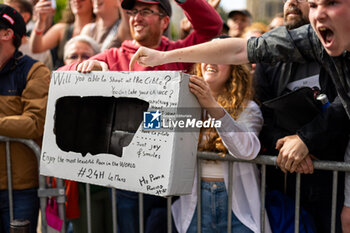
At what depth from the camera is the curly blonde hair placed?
2367 mm

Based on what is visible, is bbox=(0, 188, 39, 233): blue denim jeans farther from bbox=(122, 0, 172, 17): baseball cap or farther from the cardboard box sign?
bbox=(122, 0, 172, 17): baseball cap

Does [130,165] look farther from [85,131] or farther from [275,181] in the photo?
[275,181]

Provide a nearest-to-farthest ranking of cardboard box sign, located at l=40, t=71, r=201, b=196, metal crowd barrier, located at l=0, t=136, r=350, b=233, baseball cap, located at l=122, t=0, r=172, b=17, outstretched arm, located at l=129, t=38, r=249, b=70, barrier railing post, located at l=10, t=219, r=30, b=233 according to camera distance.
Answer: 1. cardboard box sign, located at l=40, t=71, r=201, b=196
2. outstretched arm, located at l=129, t=38, r=249, b=70
3. metal crowd barrier, located at l=0, t=136, r=350, b=233
4. barrier railing post, located at l=10, t=219, r=30, b=233
5. baseball cap, located at l=122, t=0, r=172, b=17

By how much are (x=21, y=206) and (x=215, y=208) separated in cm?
143

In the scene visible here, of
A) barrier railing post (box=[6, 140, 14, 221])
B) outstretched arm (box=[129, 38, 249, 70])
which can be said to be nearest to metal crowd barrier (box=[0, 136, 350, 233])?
barrier railing post (box=[6, 140, 14, 221])

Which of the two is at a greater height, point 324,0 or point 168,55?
point 324,0

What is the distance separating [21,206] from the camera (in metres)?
2.77

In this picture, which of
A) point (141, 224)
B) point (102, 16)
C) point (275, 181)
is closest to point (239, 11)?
point (102, 16)

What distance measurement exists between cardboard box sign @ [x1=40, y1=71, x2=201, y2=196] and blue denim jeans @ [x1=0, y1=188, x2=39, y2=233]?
0.72m

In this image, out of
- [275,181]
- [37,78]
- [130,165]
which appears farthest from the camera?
[37,78]

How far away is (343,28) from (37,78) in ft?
6.71

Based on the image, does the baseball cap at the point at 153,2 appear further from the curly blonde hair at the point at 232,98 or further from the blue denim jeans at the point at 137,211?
the blue denim jeans at the point at 137,211

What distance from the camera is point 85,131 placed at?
6.97ft

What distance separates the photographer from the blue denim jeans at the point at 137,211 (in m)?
2.57
